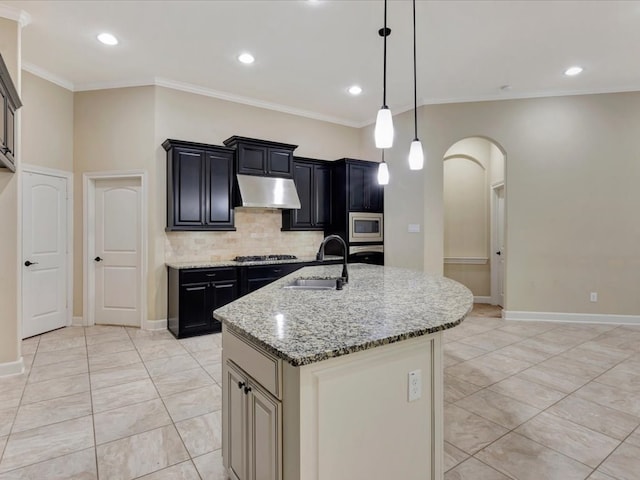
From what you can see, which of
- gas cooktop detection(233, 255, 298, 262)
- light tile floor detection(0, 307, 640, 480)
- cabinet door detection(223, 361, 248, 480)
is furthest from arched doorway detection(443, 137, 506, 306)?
cabinet door detection(223, 361, 248, 480)

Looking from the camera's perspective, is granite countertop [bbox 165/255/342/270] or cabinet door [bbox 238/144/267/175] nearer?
granite countertop [bbox 165/255/342/270]

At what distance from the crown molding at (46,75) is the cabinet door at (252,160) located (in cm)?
233

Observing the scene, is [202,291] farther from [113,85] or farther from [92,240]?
[113,85]

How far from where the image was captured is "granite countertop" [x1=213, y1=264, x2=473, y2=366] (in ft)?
3.97

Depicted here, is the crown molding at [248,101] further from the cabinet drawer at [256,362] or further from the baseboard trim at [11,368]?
the cabinet drawer at [256,362]

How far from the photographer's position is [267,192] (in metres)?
4.71

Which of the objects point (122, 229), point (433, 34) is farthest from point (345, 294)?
point (122, 229)

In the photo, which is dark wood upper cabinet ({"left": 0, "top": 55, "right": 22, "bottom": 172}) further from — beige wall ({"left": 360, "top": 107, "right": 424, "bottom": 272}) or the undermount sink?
beige wall ({"left": 360, "top": 107, "right": 424, "bottom": 272})

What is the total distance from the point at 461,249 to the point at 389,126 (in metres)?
4.61

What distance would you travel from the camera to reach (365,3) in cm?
297

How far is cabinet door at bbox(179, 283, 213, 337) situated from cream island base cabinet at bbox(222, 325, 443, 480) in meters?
2.65

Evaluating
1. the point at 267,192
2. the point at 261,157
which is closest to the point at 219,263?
the point at 267,192

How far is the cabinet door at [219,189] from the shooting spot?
4.46 metres

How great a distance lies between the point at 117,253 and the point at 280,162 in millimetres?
2531
